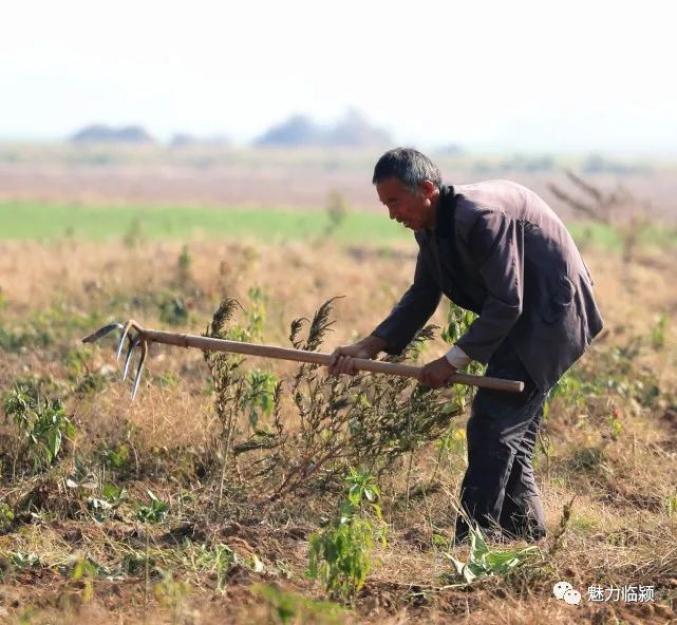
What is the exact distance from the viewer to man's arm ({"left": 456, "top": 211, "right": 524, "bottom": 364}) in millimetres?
4668

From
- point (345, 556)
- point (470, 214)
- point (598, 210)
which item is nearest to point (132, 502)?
point (345, 556)

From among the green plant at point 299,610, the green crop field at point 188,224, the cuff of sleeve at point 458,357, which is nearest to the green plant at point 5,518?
the green plant at point 299,610

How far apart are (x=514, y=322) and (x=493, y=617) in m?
1.12

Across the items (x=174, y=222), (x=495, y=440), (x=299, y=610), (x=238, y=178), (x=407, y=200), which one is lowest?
(x=238, y=178)

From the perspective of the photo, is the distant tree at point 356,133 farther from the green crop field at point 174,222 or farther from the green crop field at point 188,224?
the green crop field at point 174,222

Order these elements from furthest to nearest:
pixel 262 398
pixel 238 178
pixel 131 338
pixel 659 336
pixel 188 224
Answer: pixel 238 178, pixel 188 224, pixel 659 336, pixel 262 398, pixel 131 338

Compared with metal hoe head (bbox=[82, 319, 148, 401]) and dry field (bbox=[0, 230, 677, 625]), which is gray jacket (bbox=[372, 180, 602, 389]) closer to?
dry field (bbox=[0, 230, 677, 625])

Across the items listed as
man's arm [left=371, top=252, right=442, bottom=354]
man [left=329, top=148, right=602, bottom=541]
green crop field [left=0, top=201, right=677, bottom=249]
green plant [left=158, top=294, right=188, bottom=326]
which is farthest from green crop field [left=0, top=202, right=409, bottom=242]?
man [left=329, top=148, right=602, bottom=541]

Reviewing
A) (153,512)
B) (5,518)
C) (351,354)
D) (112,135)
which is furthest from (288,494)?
(112,135)

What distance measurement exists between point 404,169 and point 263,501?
1.66m

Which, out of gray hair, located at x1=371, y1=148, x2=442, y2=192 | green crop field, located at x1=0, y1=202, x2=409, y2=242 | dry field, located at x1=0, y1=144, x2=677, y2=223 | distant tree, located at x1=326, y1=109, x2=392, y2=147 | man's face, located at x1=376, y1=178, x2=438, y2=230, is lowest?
dry field, located at x1=0, y1=144, x2=677, y2=223

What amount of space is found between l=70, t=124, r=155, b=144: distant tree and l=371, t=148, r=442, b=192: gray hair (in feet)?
565

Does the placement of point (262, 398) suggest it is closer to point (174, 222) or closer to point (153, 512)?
point (153, 512)

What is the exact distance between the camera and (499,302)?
4.68 meters
